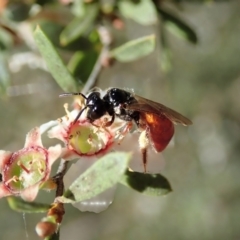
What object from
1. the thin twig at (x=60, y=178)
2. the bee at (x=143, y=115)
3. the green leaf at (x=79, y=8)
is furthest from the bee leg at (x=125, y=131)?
the green leaf at (x=79, y=8)

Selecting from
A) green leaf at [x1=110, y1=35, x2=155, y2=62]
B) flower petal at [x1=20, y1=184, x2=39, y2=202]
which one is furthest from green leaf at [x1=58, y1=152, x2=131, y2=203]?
green leaf at [x1=110, y1=35, x2=155, y2=62]

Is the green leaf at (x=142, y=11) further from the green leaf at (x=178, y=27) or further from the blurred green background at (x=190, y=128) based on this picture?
the blurred green background at (x=190, y=128)

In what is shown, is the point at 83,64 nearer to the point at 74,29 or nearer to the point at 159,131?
the point at 74,29

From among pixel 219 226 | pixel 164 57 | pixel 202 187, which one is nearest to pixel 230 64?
pixel 202 187

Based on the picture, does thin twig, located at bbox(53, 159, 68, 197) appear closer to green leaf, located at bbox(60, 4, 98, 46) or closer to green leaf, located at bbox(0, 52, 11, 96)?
green leaf, located at bbox(60, 4, 98, 46)

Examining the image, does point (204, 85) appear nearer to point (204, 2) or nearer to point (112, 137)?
point (204, 2)

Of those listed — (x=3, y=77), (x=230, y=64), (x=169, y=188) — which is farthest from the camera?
(x=230, y=64)
